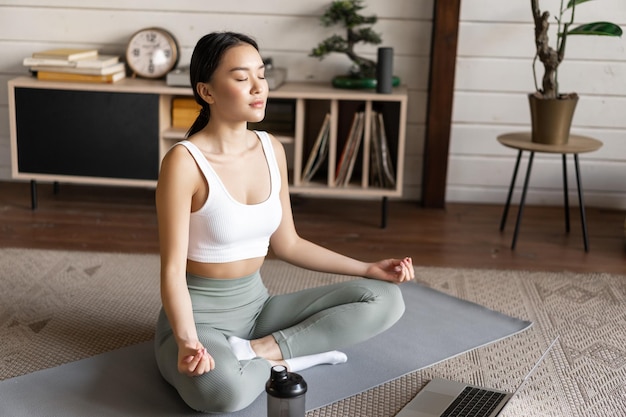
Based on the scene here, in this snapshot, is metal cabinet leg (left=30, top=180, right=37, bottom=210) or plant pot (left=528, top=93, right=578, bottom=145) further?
metal cabinet leg (left=30, top=180, right=37, bottom=210)

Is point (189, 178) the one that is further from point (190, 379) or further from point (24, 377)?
point (24, 377)

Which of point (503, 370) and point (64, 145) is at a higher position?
point (64, 145)

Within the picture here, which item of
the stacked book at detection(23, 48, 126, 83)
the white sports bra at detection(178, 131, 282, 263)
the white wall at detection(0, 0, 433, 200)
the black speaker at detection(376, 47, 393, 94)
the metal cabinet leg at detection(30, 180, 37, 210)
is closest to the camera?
the white sports bra at detection(178, 131, 282, 263)

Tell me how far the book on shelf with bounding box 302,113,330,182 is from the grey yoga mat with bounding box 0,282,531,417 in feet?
3.45

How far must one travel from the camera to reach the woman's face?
1.85 m

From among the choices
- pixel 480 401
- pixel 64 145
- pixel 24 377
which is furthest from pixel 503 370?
pixel 64 145

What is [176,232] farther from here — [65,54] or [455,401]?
[65,54]

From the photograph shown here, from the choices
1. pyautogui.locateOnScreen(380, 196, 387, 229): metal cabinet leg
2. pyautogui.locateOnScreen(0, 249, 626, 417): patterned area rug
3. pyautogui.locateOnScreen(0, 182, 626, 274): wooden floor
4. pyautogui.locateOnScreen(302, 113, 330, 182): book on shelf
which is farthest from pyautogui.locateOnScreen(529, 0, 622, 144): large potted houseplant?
pyautogui.locateOnScreen(302, 113, 330, 182): book on shelf

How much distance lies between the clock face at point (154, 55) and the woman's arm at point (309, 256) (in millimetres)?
1598

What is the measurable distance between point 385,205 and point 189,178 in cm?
160

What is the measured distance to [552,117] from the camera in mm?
3047

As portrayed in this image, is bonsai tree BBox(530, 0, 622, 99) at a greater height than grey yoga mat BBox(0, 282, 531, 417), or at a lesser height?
greater

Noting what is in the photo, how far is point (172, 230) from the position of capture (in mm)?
1832

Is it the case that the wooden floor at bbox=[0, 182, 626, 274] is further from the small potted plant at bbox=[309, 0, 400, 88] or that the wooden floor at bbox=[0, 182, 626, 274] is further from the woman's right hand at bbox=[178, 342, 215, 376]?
the woman's right hand at bbox=[178, 342, 215, 376]
